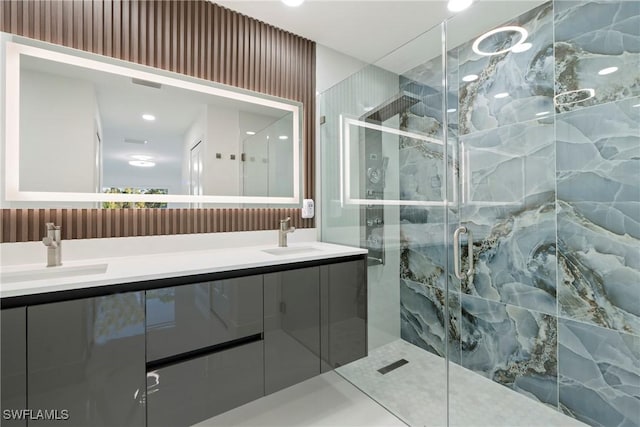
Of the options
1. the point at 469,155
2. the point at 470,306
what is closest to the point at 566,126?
the point at 469,155

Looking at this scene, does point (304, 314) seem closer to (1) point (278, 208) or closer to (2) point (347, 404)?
(2) point (347, 404)

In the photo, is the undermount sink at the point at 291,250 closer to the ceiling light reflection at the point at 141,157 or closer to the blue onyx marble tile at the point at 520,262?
the ceiling light reflection at the point at 141,157

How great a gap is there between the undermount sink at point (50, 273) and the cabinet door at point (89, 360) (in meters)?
0.38

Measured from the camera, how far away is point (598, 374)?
1.59 meters

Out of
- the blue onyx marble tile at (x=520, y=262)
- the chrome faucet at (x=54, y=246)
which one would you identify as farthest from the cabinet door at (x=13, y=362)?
the blue onyx marble tile at (x=520, y=262)

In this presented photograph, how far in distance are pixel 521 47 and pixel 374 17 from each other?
100 cm

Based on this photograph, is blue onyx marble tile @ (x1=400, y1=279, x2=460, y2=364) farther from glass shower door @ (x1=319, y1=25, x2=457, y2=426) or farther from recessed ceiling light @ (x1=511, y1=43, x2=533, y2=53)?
recessed ceiling light @ (x1=511, y1=43, x2=533, y2=53)

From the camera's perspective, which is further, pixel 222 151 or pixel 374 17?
pixel 374 17

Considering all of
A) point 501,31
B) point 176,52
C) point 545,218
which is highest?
point 501,31

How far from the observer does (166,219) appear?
5.63ft

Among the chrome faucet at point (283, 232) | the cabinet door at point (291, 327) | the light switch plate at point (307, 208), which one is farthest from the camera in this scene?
the light switch plate at point (307, 208)

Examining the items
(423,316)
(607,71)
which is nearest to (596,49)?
(607,71)

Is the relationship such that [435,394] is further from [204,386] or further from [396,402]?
[204,386]

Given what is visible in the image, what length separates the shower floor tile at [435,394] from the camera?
1.66m
